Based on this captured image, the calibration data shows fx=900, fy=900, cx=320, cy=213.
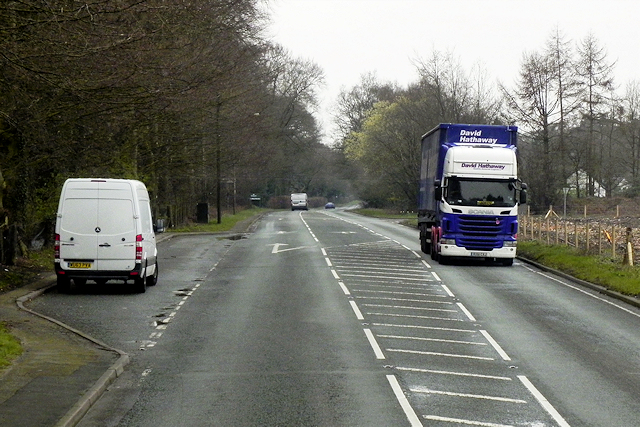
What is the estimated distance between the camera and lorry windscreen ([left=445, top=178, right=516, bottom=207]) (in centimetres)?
2792

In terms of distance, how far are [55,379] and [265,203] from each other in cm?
10881

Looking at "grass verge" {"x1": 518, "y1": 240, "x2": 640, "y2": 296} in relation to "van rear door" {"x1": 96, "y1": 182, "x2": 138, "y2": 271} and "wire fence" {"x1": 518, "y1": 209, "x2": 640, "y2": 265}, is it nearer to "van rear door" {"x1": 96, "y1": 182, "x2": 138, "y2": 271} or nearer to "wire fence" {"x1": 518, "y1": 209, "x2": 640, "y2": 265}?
"wire fence" {"x1": 518, "y1": 209, "x2": 640, "y2": 265}

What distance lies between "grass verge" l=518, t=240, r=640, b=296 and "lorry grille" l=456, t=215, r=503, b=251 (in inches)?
82.1

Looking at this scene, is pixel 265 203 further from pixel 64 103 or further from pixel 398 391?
pixel 398 391

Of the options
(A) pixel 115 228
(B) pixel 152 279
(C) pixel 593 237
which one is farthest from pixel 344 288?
(C) pixel 593 237

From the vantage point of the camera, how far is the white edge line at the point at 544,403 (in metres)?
8.98

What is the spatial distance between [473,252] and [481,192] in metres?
1.90

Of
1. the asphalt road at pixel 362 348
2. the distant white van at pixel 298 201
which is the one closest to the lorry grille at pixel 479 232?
the asphalt road at pixel 362 348

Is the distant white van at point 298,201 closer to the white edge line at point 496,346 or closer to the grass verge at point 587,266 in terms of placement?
the grass verge at point 587,266

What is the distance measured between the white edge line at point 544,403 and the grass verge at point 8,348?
21.2ft

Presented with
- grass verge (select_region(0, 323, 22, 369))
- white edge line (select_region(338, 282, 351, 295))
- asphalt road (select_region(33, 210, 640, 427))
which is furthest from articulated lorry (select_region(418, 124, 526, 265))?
grass verge (select_region(0, 323, 22, 369))

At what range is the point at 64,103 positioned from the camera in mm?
20141

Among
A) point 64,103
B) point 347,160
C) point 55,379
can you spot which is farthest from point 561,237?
point 347,160

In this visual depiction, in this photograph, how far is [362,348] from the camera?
13.3 m
